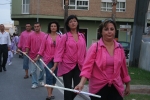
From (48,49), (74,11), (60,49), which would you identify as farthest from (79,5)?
(60,49)

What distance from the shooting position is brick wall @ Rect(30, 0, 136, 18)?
36.7 meters

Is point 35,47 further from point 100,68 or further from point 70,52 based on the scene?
point 100,68

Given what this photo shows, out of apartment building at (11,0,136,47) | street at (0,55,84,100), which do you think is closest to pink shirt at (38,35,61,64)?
street at (0,55,84,100)

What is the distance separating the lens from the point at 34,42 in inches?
389

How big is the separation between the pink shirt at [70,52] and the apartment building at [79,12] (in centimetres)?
2995

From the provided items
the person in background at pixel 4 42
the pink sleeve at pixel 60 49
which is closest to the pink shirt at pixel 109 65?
the pink sleeve at pixel 60 49

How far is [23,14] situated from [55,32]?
30659 mm

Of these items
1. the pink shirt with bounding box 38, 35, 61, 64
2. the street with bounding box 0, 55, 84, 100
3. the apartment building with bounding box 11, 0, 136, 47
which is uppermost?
the apartment building with bounding box 11, 0, 136, 47

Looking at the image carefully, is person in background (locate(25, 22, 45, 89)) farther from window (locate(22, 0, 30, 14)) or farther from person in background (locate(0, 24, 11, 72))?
window (locate(22, 0, 30, 14))

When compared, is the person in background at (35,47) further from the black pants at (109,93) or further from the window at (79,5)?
the window at (79,5)

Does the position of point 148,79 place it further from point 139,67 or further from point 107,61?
point 107,61

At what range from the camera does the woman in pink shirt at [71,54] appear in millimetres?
6215

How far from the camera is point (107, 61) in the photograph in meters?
4.39

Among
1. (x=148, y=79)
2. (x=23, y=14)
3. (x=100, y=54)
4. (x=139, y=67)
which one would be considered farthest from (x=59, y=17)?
(x=100, y=54)
